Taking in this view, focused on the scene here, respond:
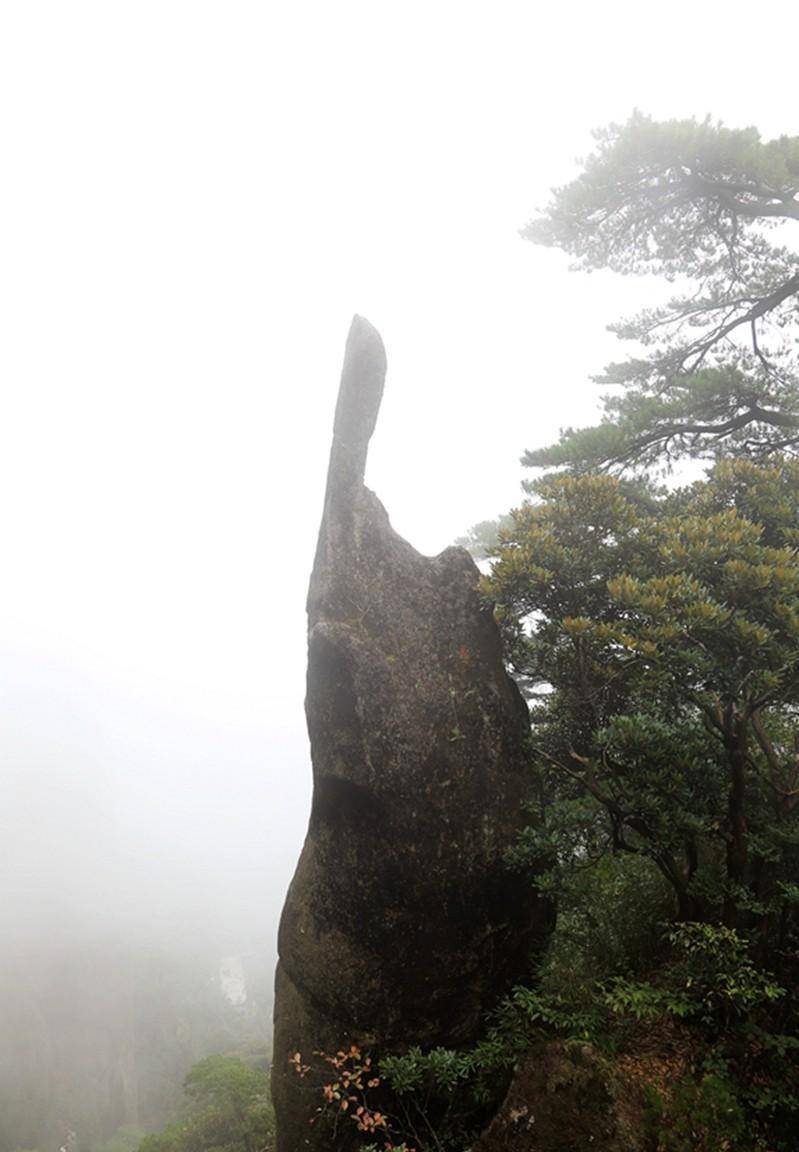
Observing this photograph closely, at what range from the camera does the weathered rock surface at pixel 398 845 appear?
7.45m

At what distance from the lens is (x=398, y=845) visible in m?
7.68

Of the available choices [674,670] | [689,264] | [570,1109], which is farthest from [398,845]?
[689,264]

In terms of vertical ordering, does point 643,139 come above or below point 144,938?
above

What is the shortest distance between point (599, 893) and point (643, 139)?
11572 millimetres

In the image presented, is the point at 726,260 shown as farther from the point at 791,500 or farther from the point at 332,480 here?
the point at 332,480

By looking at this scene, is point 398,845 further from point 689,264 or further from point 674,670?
point 689,264

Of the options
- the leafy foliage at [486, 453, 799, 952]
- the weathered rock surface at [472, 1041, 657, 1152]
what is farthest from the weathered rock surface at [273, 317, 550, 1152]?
the weathered rock surface at [472, 1041, 657, 1152]

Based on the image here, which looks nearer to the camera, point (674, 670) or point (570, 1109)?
point (570, 1109)

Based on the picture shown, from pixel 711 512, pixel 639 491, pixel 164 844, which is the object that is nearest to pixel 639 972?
pixel 711 512

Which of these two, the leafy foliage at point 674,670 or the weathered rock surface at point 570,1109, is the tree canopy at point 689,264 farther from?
the weathered rock surface at point 570,1109

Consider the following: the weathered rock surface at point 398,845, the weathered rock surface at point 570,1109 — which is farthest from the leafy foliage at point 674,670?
the weathered rock surface at point 570,1109

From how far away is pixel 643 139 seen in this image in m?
10.1

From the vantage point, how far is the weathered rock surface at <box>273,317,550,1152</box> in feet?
24.4

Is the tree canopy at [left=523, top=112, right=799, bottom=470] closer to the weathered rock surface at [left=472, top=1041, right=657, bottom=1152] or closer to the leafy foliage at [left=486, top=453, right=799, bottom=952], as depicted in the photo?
the leafy foliage at [left=486, top=453, right=799, bottom=952]
